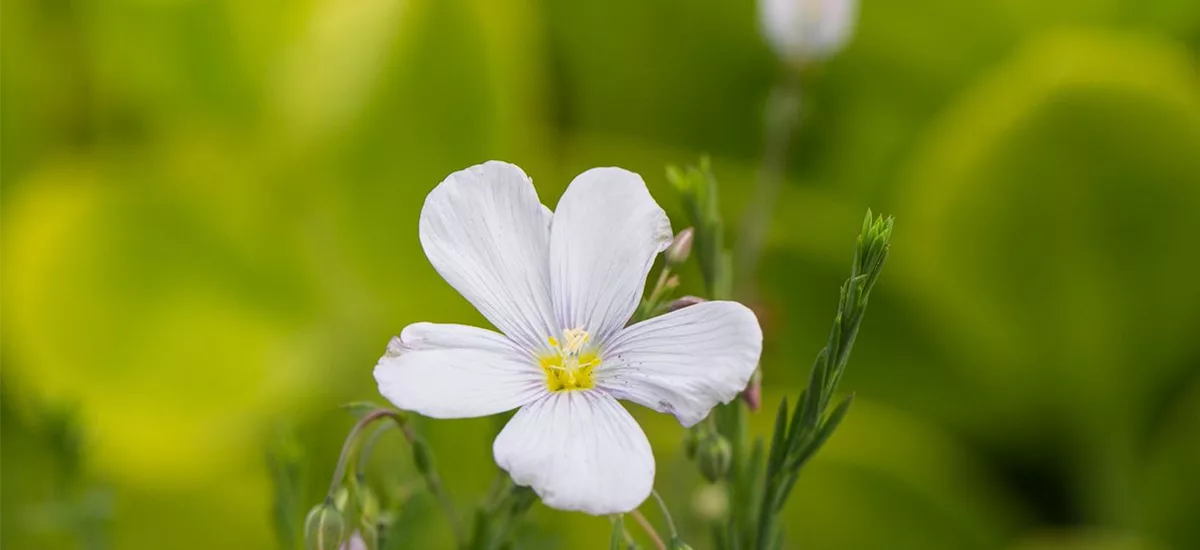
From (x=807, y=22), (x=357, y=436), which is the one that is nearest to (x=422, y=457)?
(x=357, y=436)

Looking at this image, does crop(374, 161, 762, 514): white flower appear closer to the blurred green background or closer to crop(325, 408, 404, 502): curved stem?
crop(325, 408, 404, 502): curved stem

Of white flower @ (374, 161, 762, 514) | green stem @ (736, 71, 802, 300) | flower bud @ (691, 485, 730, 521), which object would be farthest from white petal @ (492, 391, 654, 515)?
green stem @ (736, 71, 802, 300)

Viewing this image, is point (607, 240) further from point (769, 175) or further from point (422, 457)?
point (769, 175)

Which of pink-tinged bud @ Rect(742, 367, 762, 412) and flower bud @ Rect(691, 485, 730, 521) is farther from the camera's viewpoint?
flower bud @ Rect(691, 485, 730, 521)

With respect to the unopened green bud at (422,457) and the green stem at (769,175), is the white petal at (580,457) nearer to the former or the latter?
the unopened green bud at (422,457)

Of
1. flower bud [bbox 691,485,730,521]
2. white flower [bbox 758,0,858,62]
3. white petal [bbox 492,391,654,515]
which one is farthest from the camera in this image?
white flower [bbox 758,0,858,62]

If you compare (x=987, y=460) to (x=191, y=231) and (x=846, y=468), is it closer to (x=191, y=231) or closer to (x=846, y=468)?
(x=846, y=468)

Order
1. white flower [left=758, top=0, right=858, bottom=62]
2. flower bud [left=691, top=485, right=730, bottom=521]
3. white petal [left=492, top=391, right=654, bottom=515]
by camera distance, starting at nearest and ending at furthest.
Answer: white petal [left=492, top=391, right=654, bottom=515], flower bud [left=691, top=485, right=730, bottom=521], white flower [left=758, top=0, right=858, bottom=62]
